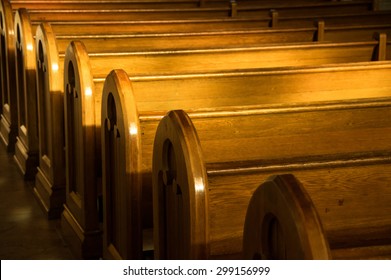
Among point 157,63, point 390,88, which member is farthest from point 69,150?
point 390,88

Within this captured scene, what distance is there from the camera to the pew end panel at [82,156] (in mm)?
3992

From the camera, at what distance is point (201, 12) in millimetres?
6523

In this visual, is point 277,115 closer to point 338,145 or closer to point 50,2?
point 338,145

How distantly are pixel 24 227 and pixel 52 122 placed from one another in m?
0.62

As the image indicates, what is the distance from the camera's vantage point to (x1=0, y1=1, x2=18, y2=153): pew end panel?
5570 mm

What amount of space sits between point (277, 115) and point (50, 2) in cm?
377

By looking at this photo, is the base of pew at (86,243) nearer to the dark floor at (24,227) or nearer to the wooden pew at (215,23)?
the dark floor at (24,227)

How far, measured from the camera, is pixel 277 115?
11.1 ft

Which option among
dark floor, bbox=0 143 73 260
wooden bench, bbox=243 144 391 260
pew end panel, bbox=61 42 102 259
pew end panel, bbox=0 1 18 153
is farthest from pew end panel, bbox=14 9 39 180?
wooden bench, bbox=243 144 391 260

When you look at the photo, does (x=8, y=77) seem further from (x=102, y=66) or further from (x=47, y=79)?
(x=102, y=66)

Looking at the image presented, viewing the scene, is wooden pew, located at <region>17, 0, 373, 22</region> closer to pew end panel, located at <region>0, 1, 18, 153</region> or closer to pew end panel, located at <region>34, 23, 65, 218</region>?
pew end panel, located at <region>0, 1, 18, 153</region>

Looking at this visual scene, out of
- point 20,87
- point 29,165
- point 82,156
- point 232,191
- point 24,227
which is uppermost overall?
point 232,191

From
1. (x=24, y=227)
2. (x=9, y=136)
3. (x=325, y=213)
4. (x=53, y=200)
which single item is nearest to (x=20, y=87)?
(x=9, y=136)

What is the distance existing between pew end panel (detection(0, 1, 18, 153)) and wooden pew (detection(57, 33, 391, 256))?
1.18 meters
